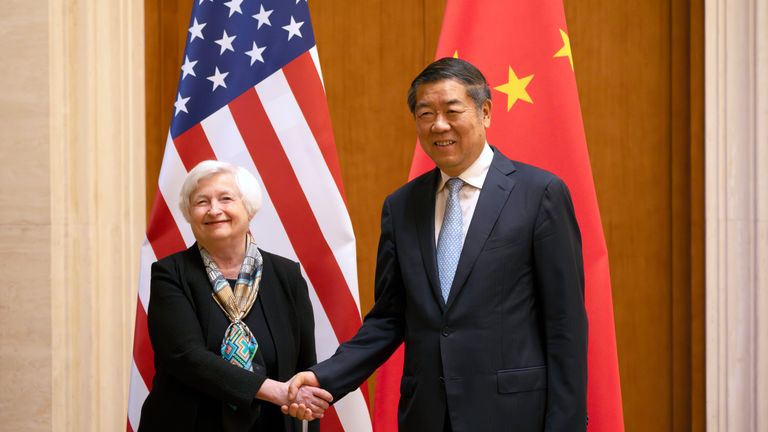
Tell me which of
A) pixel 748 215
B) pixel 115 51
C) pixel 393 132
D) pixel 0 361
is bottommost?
pixel 0 361

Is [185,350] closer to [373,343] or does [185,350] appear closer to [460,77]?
[373,343]

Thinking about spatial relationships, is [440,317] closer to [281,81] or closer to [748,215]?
[281,81]

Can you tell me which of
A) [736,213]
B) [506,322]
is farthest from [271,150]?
[736,213]

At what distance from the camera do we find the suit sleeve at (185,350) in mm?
2131

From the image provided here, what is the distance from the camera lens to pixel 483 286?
75.7 inches

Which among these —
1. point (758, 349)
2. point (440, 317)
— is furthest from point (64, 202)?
point (758, 349)

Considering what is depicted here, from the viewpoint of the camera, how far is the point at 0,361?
3082mm

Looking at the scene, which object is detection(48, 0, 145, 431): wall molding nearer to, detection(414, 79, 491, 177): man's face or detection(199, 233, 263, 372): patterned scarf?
detection(199, 233, 263, 372): patterned scarf

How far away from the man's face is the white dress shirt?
0.12ft

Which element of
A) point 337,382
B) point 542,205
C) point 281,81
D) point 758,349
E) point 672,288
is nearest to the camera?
point 542,205

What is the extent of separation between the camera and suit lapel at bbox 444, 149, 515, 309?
194 centimetres

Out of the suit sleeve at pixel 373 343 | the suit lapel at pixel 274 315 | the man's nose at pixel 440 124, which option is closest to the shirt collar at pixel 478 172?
the man's nose at pixel 440 124

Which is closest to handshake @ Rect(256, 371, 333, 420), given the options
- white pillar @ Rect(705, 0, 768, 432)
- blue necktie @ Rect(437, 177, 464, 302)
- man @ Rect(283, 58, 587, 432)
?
man @ Rect(283, 58, 587, 432)

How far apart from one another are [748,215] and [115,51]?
2645 millimetres
